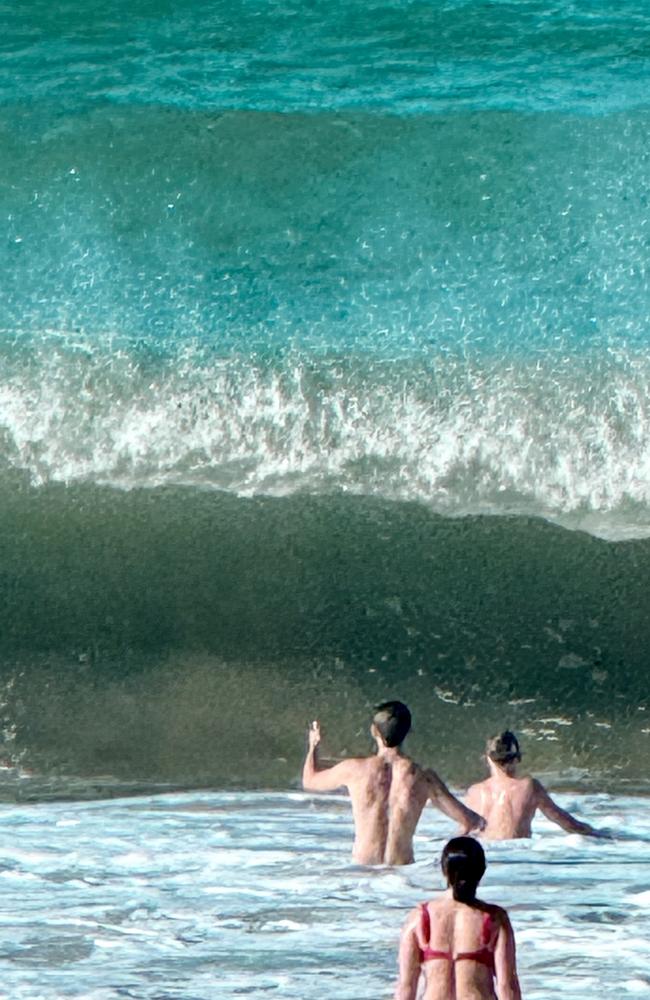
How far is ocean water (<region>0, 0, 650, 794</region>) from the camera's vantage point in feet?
22.7

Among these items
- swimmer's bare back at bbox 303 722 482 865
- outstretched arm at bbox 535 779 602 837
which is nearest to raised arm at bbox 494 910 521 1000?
swimmer's bare back at bbox 303 722 482 865

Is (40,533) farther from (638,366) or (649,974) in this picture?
(649,974)

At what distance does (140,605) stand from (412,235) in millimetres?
2406

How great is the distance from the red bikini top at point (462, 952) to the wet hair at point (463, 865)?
53 millimetres

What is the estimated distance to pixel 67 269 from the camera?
A: 23.4ft

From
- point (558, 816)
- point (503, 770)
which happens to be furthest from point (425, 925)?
point (503, 770)

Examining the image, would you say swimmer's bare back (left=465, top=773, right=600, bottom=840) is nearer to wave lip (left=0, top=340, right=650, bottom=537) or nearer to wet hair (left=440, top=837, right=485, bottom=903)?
wet hair (left=440, top=837, right=485, bottom=903)

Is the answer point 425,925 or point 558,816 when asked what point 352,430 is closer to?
point 558,816

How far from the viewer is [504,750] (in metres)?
4.48

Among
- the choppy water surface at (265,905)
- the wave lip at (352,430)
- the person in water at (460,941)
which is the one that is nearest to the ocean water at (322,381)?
the wave lip at (352,430)

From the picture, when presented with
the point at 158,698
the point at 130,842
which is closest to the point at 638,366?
the point at 158,698

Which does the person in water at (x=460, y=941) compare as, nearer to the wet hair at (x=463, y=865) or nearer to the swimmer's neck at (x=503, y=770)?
the wet hair at (x=463, y=865)

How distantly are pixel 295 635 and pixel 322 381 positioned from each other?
1.32 meters

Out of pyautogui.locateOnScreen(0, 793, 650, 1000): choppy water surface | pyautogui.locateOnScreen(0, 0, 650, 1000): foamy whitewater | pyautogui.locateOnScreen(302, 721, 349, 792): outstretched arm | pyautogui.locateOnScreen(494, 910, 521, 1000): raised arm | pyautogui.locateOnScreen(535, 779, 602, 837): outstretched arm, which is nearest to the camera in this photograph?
pyautogui.locateOnScreen(494, 910, 521, 1000): raised arm
